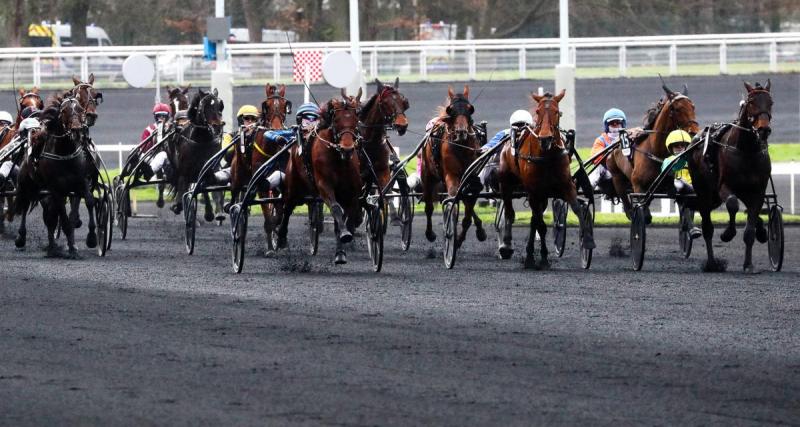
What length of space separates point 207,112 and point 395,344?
37.5 feet

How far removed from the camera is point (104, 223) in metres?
17.3

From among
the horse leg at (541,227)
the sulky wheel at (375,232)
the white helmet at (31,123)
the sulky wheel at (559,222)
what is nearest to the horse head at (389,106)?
the sulky wheel at (559,222)

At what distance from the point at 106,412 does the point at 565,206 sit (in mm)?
8849

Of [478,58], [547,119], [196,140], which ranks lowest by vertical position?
[196,140]

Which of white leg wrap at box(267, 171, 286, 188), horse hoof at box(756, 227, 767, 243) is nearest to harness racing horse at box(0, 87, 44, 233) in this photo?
white leg wrap at box(267, 171, 286, 188)

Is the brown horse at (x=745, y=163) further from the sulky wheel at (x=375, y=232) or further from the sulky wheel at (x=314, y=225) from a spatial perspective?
the sulky wheel at (x=314, y=225)

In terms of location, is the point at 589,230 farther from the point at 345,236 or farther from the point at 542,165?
the point at 345,236

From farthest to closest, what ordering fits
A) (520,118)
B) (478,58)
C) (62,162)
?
(478,58), (62,162), (520,118)

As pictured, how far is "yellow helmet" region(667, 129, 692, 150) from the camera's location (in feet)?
53.3

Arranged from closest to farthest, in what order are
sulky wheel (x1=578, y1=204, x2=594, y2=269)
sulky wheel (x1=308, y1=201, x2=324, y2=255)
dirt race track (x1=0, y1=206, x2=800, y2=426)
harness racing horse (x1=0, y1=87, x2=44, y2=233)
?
dirt race track (x1=0, y1=206, x2=800, y2=426) → sulky wheel (x1=578, y1=204, x2=594, y2=269) → sulky wheel (x1=308, y1=201, x2=324, y2=255) → harness racing horse (x1=0, y1=87, x2=44, y2=233)

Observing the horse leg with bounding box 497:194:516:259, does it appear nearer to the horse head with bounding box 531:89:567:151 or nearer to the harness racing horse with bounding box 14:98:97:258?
the horse head with bounding box 531:89:567:151

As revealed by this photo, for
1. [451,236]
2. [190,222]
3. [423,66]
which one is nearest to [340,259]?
[451,236]

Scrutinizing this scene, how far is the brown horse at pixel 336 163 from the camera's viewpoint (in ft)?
49.4

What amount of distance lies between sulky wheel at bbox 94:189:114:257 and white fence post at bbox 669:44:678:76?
21.3 metres
